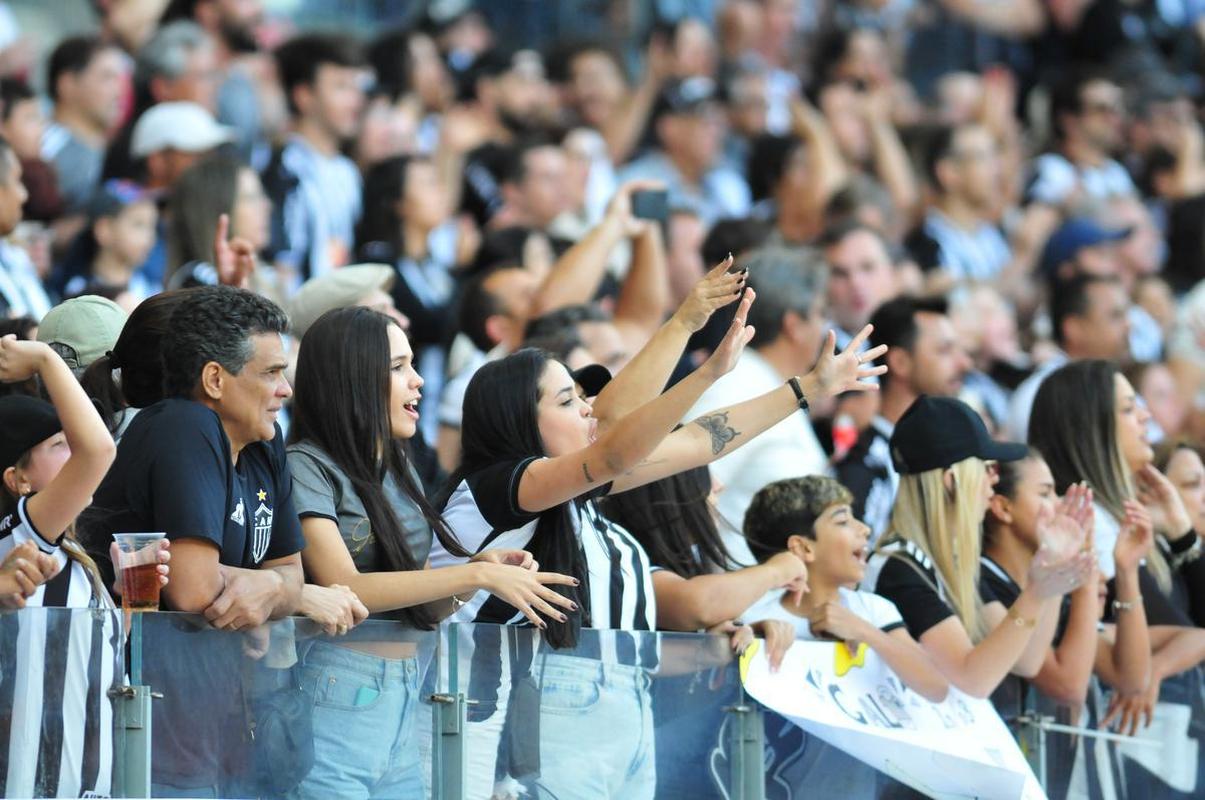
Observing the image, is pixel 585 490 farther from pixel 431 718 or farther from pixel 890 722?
pixel 890 722

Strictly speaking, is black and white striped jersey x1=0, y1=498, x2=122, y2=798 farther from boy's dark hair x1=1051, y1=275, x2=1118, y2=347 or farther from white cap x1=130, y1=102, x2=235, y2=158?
boy's dark hair x1=1051, y1=275, x2=1118, y2=347

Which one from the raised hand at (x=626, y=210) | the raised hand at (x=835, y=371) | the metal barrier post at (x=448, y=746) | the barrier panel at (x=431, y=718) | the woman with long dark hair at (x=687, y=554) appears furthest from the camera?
the raised hand at (x=626, y=210)

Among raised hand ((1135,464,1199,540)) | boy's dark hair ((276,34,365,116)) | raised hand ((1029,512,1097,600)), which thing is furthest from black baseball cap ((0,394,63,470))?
boy's dark hair ((276,34,365,116))

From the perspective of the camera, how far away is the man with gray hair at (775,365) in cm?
725

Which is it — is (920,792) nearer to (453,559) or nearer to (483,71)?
(453,559)

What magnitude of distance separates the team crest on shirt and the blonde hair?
2.49m

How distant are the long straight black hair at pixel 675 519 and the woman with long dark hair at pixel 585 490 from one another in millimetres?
322

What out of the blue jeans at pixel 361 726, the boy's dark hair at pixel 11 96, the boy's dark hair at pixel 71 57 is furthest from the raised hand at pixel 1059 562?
the boy's dark hair at pixel 71 57

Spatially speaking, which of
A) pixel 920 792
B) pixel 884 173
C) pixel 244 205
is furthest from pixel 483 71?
pixel 920 792

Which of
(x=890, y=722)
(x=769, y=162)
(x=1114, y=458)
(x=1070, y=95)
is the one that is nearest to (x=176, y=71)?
(x=769, y=162)

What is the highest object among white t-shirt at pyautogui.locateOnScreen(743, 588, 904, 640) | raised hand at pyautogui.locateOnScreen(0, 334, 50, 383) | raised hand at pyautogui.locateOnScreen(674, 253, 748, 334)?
raised hand at pyautogui.locateOnScreen(674, 253, 748, 334)

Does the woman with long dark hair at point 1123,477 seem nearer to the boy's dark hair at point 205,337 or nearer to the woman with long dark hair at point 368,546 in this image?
the woman with long dark hair at point 368,546

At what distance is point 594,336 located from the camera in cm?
758

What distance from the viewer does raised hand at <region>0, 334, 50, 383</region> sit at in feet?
14.5
